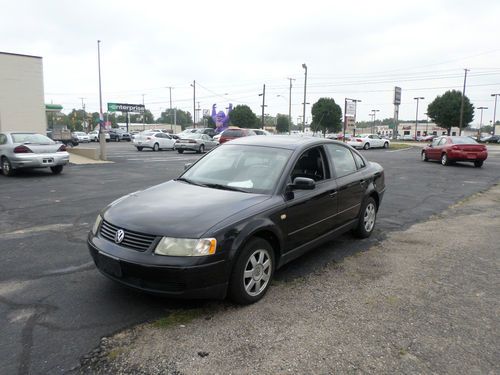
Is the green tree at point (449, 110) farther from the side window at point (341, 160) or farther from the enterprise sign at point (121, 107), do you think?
the side window at point (341, 160)

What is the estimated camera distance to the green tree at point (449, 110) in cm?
6781

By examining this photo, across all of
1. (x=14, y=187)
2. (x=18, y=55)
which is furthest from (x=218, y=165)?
(x=18, y=55)

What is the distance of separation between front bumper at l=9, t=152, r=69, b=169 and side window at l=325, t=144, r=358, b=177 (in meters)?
10.6

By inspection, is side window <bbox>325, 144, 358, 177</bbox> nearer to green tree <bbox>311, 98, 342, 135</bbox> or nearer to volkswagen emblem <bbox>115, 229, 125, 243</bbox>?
volkswagen emblem <bbox>115, 229, 125, 243</bbox>

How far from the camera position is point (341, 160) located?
18.0 feet

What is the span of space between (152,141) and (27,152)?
16575 millimetres

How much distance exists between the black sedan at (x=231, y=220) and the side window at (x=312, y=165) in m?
0.01

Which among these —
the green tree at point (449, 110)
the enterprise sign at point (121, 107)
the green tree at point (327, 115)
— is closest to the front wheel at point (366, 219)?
the enterprise sign at point (121, 107)

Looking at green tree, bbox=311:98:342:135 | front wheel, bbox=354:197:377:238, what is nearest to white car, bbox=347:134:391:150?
front wheel, bbox=354:197:377:238

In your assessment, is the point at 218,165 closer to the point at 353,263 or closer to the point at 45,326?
the point at 353,263

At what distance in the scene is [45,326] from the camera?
3.28 metres

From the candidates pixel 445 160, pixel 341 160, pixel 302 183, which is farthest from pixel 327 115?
pixel 302 183

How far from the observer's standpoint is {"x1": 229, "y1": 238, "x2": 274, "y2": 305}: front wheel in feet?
11.5

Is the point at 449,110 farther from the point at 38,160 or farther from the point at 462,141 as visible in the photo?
the point at 38,160
